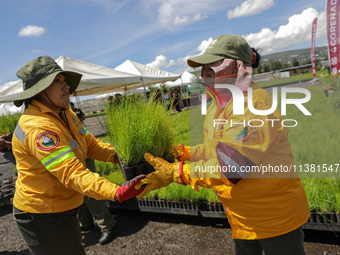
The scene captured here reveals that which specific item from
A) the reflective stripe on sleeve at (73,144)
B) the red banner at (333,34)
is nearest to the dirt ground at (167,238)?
the reflective stripe on sleeve at (73,144)

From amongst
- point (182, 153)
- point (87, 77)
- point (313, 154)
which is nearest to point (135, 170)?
point (182, 153)

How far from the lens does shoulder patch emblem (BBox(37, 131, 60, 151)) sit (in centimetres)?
138

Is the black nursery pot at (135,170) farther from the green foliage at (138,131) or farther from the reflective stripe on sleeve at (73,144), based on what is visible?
the reflective stripe on sleeve at (73,144)

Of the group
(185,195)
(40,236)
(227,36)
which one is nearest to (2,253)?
(40,236)

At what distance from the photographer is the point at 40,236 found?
158cm

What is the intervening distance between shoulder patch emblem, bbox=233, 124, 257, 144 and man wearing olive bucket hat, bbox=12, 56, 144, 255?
0.59 meters

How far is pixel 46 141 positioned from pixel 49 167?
0.15 meters

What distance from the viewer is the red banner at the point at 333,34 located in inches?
280

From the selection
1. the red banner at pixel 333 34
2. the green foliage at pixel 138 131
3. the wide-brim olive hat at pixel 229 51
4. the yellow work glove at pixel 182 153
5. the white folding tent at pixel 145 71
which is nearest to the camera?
the wide-brim olive hat at pixel 229 51

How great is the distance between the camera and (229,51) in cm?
130

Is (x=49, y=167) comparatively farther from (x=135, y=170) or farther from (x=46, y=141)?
(x=135, y=170)

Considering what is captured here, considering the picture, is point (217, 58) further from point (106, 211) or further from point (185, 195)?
point (106, 211)

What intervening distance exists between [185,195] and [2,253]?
2.32 m

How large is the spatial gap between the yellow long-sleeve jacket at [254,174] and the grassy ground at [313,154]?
56 centimetres
